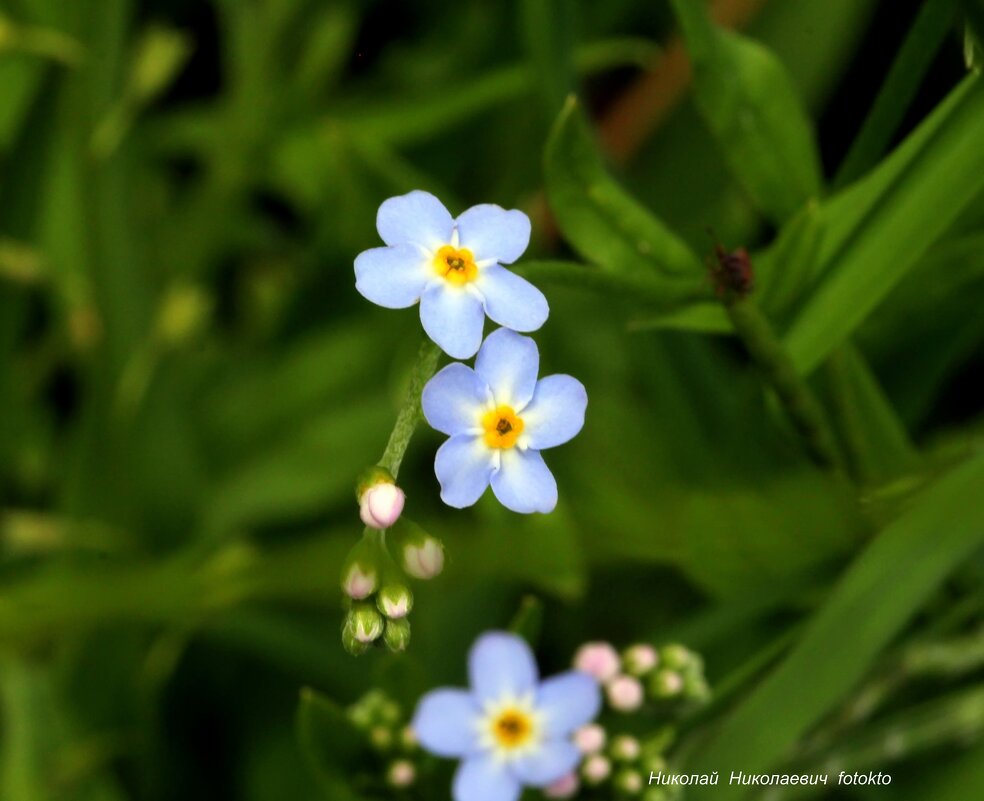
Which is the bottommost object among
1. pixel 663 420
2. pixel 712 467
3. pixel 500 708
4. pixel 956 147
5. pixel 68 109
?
pixel 500 708

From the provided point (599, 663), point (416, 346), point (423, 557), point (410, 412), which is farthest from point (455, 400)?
point (416, 346)

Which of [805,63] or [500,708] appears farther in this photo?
[805,63]

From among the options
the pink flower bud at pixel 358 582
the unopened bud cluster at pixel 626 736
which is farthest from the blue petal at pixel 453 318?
the unopened bud cluster at pixel 626 736

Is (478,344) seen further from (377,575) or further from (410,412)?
(377,575)

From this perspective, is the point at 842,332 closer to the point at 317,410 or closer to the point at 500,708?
the point at 500,708

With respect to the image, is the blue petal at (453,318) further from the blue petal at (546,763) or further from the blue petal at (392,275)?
the blue petal at (546,763)

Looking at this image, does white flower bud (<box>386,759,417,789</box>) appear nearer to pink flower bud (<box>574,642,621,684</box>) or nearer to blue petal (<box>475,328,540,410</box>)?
pink flower bud (<box>574,642,621,684</box>)

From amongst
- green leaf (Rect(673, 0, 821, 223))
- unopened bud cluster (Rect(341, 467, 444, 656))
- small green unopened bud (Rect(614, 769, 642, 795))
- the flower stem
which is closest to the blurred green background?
green leaf (Rect(673, 0, 821, 223))

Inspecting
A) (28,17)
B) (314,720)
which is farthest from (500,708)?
(28,17)
